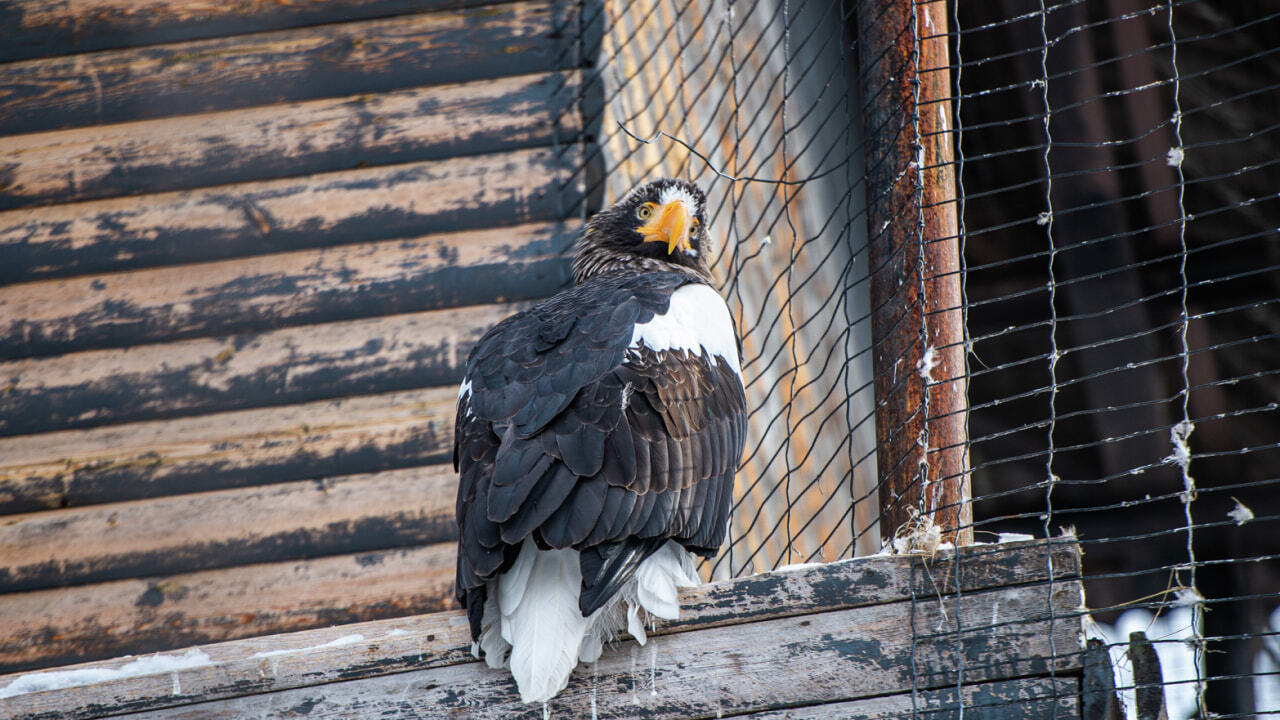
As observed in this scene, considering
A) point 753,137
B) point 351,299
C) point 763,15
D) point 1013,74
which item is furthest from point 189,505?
point 1013,74

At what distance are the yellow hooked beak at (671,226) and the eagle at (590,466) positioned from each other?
0.46 m

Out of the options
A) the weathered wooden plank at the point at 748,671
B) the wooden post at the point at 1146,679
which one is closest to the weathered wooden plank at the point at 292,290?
the weathered wooden plank at the point at 748,671

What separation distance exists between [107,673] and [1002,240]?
4298mm

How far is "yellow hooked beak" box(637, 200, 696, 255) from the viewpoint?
3.04 m

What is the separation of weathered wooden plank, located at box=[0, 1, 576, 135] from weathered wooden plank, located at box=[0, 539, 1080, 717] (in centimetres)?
204

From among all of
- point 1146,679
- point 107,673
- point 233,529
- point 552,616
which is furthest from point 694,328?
point 233,529

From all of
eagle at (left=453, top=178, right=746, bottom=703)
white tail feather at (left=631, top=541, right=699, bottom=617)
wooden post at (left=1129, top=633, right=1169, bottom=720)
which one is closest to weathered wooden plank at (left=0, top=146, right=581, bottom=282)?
eagle at (left=453, top=178, right=746, bottom=703)

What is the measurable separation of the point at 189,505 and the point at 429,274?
94cm

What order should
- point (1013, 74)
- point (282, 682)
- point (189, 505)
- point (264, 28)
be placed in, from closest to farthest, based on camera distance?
point (282, 682), point (189, 505), point (264, 28), point (1013, 74)

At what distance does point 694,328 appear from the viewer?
7.84 feet

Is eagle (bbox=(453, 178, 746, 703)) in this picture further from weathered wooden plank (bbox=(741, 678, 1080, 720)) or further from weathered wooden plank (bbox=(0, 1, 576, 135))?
weathered wooden plank (bbox=(0, 1, 576, 135))

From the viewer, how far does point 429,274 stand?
10.9ft

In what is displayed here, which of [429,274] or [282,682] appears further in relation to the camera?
[429,274]

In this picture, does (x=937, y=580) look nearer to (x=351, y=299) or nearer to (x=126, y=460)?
(x=351, y=299)
